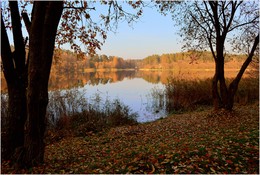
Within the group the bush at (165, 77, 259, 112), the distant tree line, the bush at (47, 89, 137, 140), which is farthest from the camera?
the distant tree line

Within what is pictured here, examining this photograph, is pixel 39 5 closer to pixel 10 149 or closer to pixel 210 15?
pixel 10 149

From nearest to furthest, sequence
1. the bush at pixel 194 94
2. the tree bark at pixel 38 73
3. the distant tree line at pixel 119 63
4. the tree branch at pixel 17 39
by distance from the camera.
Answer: the tree bark at pixel 38 73 < the tree branch at pixel 17 39 < the bush at pixel 194 94 < the distant tree line at pixel 119 63

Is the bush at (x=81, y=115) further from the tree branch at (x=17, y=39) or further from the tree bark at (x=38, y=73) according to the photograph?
the tree bark at (x=38, y=73)

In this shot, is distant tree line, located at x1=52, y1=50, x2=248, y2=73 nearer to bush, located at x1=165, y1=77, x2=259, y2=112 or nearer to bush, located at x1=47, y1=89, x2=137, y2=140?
bush, located at x1=165, y1=77, x2=259, y2=112

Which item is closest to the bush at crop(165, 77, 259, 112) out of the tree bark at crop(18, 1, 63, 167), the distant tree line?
the tree bark at crop(18, 1, 63, 167)

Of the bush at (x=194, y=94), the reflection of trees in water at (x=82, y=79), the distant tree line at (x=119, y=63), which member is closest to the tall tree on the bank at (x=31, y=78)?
the reflection of trees in water at (x=82, y=79)

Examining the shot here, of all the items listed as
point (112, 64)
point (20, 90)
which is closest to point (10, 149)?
point (20, 90)

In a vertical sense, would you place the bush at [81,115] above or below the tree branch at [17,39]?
below

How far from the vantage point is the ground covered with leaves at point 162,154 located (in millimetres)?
4215

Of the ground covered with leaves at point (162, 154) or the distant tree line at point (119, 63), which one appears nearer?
the ground covered with leaves at point (162, 154)

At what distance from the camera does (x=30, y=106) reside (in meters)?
4.35

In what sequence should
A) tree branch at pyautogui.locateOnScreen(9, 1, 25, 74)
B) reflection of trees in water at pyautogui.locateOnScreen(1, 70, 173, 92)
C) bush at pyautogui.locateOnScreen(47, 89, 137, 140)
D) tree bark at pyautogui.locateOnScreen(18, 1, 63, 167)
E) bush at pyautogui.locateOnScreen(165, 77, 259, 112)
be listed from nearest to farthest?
tree bark at pyautogui.locateOnScreen(18, 1, 63, 167), tree branch at pyautogui.locateOnScreen(9, 1, 25, 74), bush at pyautogui.locateOnScreen(47, 89, 137, 140), bush at pyautogui.locateOnScreen(165, 77, 259, 112), reflection of trees in water at pyautogui.locateOnScreen(1, 70, 173, 92)

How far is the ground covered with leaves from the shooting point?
13.8 ft

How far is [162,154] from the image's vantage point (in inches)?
193
